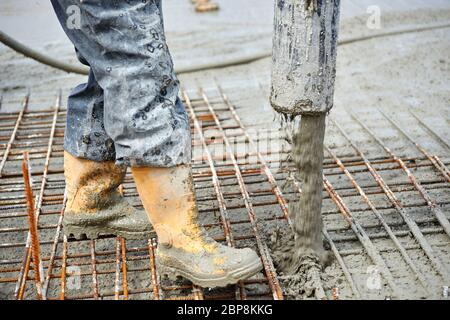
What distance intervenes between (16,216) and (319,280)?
1.18 meters

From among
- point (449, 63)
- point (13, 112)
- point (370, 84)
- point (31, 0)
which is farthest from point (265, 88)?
point (31, 0)

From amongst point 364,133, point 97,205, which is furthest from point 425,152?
point 97,205

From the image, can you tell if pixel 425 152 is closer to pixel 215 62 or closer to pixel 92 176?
pixel 92 176

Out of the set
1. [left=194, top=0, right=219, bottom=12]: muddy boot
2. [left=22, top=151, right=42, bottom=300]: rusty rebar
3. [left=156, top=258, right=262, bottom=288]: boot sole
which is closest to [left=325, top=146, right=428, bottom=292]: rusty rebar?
[left=156, top=258, right=262, bottom=288]: boot sole

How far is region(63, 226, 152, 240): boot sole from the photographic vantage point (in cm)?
219

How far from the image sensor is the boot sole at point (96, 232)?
2189 mm

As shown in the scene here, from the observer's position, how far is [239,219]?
7.84 feet

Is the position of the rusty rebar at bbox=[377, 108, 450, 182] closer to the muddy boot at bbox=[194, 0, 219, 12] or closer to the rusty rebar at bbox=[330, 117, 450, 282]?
the rusty rebar at bbox=[330, 117, 450, 282]

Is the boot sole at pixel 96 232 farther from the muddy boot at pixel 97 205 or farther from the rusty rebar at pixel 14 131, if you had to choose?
the rusty rebar at pixel 14 131

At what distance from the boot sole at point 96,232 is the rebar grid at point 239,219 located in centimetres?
5

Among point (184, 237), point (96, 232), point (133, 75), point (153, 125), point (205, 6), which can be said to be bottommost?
point (205, 6)

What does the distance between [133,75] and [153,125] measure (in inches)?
5.8

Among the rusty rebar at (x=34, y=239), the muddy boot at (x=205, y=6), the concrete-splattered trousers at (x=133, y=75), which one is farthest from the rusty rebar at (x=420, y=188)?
the muddy boot at (x=205, y=6)
